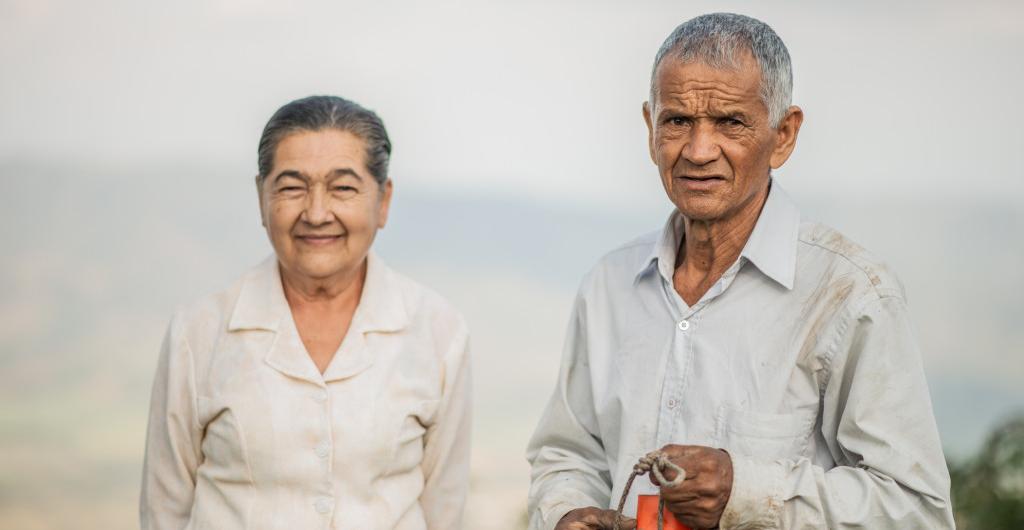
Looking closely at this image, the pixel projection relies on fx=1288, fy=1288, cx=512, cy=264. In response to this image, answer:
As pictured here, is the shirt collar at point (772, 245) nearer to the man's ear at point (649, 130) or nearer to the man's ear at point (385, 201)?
the man's ear at point (649, 130)

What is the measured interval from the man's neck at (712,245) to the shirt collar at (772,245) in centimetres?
3

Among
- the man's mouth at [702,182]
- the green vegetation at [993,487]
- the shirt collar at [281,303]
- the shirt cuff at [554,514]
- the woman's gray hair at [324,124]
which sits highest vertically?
the woman's gray hair at [324,124]

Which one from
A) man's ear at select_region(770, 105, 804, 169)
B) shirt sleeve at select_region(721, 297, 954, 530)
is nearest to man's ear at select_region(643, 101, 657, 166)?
man's ear at select_region(770, 105, 804, 169)

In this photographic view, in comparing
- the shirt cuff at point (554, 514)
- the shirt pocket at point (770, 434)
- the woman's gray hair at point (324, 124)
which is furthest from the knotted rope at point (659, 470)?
the woman's gray hair at point (324, 124)

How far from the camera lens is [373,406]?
3.61 meters

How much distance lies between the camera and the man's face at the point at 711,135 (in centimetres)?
300

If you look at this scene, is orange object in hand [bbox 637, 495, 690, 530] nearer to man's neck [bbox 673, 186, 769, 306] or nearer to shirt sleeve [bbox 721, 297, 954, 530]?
shirt sleeve [bbox 721, 297, 954, 530]

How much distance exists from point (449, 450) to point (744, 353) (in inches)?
43.7

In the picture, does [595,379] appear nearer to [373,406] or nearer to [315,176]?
[373,406]

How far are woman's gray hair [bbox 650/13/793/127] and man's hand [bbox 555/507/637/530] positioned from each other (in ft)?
3.30

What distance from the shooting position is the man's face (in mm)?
2998

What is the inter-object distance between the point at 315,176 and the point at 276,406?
2.10ft

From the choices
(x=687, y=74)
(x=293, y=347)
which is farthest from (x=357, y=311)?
(x=687, y=74)

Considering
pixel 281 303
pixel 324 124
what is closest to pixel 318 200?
pixel 324 124
